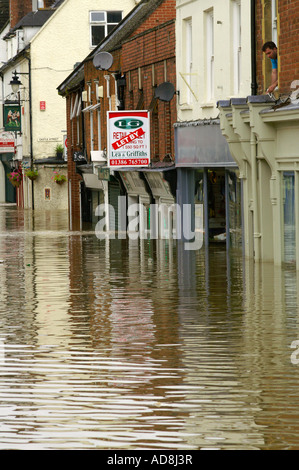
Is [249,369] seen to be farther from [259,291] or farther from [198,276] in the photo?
[198,276]

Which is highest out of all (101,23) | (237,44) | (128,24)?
(101,23)

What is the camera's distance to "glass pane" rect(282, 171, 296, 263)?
779 inches

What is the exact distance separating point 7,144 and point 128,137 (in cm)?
4268

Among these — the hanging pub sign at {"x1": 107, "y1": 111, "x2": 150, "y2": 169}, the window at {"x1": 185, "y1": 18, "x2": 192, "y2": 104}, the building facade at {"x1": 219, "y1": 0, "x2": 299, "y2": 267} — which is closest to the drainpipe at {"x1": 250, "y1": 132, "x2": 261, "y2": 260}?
the building facade at {"x1": 219, "y1": 0, "x2": 299, "y2": 267}

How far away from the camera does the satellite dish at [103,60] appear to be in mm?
37125

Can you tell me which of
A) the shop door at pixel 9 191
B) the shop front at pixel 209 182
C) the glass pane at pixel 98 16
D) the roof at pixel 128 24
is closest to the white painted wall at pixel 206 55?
the shop front at pixel 209 182

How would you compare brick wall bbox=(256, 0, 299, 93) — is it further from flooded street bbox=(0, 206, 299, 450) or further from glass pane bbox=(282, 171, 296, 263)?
flooded street bbox=(0, 206, 299, 450)

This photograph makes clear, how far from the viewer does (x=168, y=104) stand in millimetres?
30906

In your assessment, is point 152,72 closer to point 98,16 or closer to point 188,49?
point 188,49

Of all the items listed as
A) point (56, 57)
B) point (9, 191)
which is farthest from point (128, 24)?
point (9, 191)

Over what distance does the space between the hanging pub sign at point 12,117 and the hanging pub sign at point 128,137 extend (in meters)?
34.2

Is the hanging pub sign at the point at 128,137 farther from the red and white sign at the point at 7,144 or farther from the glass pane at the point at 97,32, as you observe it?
the red and white sign at the point at 7,144

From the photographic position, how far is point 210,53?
86.5 feet

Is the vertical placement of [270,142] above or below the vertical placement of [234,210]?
above
